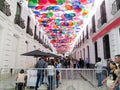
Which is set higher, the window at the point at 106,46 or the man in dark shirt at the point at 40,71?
the window at the point at 106,46

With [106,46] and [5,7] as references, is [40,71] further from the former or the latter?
[106,46]

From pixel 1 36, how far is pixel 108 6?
7.84 m

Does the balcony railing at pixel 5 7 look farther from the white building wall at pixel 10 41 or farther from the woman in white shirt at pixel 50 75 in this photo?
the woman in white shirt at pixel 50 75

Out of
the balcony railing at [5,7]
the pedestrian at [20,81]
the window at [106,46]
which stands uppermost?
the balcony railing at [5,7]

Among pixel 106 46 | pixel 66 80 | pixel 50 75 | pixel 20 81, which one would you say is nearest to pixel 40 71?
pixel 50 75

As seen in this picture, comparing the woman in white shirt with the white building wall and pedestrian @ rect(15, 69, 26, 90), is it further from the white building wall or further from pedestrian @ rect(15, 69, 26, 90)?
the white building wall

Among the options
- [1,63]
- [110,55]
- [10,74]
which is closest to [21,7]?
[1,63]

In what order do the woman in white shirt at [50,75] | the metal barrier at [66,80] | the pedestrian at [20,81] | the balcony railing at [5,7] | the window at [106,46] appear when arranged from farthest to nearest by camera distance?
the window at [106,46] < the balcony railing at [5,7] < the pedestrian at [20,81] < the woman in white shirt at [50,75] < the metal barrier at [66,80]

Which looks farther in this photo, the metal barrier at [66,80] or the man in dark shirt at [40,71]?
the man in dark shirt at [40,71]

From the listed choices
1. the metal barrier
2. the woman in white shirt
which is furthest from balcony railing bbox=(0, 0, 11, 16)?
the woman in white shirt

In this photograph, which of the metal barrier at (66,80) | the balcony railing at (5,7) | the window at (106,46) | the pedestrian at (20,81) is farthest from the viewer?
the window at (106,46)

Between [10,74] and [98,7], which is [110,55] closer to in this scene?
[98,7]

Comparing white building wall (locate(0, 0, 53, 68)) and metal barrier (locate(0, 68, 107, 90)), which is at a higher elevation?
white building wall (locate(0, 0, 53, 68))

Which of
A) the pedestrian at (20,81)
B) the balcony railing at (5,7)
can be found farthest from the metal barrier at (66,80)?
the balcony railing at (5,7)
